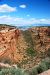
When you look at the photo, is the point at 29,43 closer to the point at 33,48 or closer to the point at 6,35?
the point at 33,48

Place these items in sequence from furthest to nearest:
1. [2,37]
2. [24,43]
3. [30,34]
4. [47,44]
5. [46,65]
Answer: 1. [30,34]
2. [24,43]
3. [47,44]
4. [2,37]
5. [46,65]

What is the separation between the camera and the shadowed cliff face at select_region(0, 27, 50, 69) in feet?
101

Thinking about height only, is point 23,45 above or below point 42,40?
below

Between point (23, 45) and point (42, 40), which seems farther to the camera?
point (42, 40)

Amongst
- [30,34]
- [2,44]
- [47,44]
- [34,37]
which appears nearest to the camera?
[2,44]

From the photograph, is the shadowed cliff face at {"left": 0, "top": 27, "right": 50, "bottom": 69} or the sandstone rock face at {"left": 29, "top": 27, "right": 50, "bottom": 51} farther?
the sandstone rock face at {"left": 29, "top": 27, "right": 50, "bottom": 51}

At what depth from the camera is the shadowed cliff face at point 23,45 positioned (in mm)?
30922

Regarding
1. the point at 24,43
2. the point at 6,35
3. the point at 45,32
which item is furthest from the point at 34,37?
the point at 6,35

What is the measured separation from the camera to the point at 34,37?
5222 cm

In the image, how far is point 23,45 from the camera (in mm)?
44406

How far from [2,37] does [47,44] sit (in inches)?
514

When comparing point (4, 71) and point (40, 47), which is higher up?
point (4, 71)

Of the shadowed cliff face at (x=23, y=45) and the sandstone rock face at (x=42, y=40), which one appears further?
the sandstone rock face at (x=42, y=40)

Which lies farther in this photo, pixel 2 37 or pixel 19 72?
pixel 2 37
